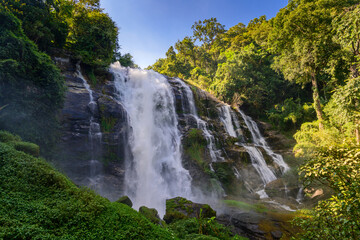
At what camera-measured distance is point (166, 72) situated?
1321 inches

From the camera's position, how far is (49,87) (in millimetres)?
9625

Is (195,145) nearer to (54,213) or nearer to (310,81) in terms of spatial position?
(54,213)

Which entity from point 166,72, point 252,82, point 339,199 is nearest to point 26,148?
point 339,199

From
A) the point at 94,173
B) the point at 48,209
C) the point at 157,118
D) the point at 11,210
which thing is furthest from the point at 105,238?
the point at 157,118

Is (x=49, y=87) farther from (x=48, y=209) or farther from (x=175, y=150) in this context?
(x=175, y=150)

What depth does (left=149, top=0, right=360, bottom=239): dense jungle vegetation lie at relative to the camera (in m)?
2.93

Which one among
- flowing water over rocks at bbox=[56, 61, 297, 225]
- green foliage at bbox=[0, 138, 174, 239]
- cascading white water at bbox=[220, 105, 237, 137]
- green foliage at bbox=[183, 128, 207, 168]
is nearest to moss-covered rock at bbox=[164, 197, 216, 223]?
flowing water over rocks at bbox=[56, 61, 297, 225]

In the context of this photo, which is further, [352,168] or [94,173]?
[94,173]

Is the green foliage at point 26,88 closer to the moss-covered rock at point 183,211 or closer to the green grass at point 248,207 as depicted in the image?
the moss-covered rock at point 183,211

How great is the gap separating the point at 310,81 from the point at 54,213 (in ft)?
75.6

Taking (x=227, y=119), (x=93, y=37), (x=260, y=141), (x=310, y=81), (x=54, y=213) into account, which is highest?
(x=93, y=37)

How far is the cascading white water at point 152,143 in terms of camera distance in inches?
482

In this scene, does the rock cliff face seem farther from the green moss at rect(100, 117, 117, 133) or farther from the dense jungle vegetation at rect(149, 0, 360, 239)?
the dense jungle vegetation at rect(149, 0, 360, 239)

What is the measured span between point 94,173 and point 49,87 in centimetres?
569
